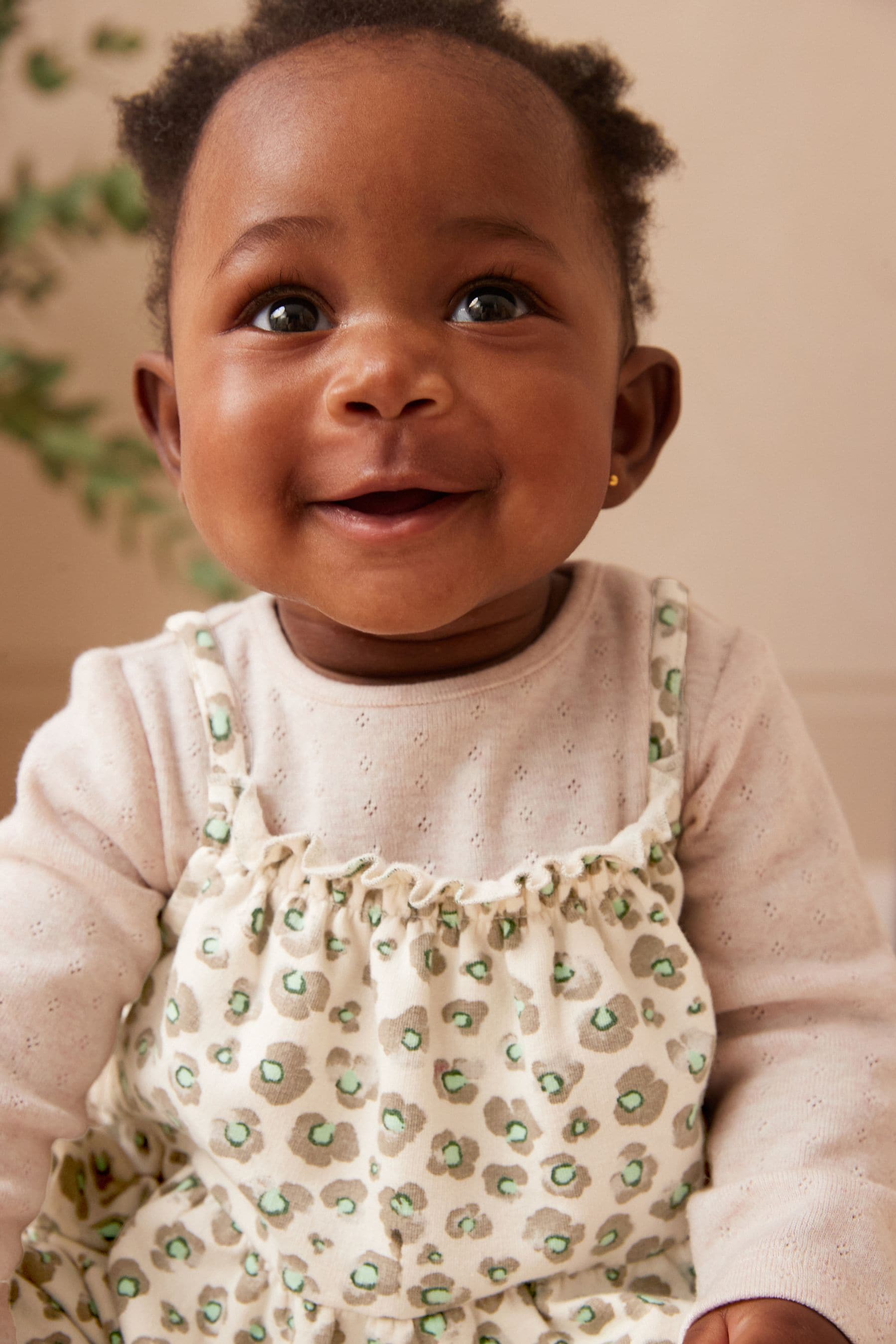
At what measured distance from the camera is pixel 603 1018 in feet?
2.35

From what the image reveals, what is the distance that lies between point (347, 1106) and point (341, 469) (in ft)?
1.16

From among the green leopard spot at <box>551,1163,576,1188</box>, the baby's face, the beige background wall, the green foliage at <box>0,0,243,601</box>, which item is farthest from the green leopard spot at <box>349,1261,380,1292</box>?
the beige background wall

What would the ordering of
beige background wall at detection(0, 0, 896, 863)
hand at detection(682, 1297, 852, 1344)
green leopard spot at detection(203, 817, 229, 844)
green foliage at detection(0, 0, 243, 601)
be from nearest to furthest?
hand at detection(682, 1297, 852, 1344) → green leopard spot at detection(203, 817, 229, 844) → green foliage at detection(0, 0, 243, 601) → beige background wall at detection(0, 0, 896, 863)

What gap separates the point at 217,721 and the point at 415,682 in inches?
4.8

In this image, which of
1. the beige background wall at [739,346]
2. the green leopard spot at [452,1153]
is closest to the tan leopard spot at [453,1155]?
the green leopard spot at [452,1153]

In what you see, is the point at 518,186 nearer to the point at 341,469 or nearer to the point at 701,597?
the point at 341,469

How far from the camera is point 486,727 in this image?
0.78 meters

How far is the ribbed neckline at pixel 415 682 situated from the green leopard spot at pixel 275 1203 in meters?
0.28

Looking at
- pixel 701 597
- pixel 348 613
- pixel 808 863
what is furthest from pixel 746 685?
pixel 701 597

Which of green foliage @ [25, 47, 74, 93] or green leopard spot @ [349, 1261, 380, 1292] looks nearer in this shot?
green leopard spot @ [349, 1261, 380, 1292]

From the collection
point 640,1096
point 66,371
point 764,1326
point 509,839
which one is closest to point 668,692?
point 509,839

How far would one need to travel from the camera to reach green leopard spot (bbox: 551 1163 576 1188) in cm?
71

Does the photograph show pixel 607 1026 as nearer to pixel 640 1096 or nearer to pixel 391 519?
pixel 640 1096

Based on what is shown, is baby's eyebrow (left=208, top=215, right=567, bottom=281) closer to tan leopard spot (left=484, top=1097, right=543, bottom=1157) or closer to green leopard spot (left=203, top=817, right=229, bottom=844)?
green leopard spot (left=203, top=817, right=229, bottom=844)
